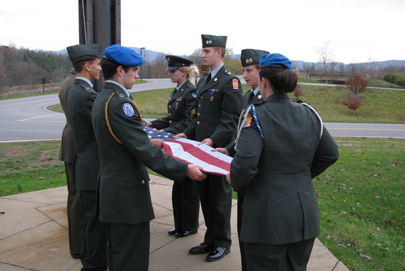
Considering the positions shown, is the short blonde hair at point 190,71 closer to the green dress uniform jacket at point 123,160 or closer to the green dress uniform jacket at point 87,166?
the green dress uniform jacket at point 87,166

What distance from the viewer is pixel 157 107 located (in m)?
29.1

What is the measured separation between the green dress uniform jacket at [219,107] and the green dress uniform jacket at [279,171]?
159cm

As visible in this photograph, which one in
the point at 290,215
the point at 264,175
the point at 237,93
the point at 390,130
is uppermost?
the point at 237,93

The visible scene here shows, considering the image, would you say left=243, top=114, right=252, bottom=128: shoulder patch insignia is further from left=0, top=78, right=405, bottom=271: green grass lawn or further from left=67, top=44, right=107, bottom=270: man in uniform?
left=0, top=78, right=405, bottom=271: green grass lawn

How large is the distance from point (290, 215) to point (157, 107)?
27311mm

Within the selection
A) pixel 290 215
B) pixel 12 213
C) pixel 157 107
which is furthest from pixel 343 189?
pixel 157 107

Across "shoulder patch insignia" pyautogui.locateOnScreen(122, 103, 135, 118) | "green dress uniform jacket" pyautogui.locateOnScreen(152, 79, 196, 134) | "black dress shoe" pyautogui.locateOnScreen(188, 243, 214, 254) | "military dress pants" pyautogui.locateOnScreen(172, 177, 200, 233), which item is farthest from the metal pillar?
"black dress shoe" pyautogui.locateOnScreen(188, 243, 214, 254)

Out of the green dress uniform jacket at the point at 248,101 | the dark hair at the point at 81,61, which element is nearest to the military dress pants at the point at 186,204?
the green dress uniform jacket at the point at 248,101

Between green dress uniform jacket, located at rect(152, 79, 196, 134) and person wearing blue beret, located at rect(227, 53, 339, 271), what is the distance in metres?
2.25

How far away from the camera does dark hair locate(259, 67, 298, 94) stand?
2.34 metres

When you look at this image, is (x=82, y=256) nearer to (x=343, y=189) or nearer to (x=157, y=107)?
(x=343, y=189)

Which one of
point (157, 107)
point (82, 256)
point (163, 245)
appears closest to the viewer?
point (82, 256)

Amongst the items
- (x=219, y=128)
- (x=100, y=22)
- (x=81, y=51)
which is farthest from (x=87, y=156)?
(x=100, y=22)

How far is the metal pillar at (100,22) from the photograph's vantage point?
179 inches
